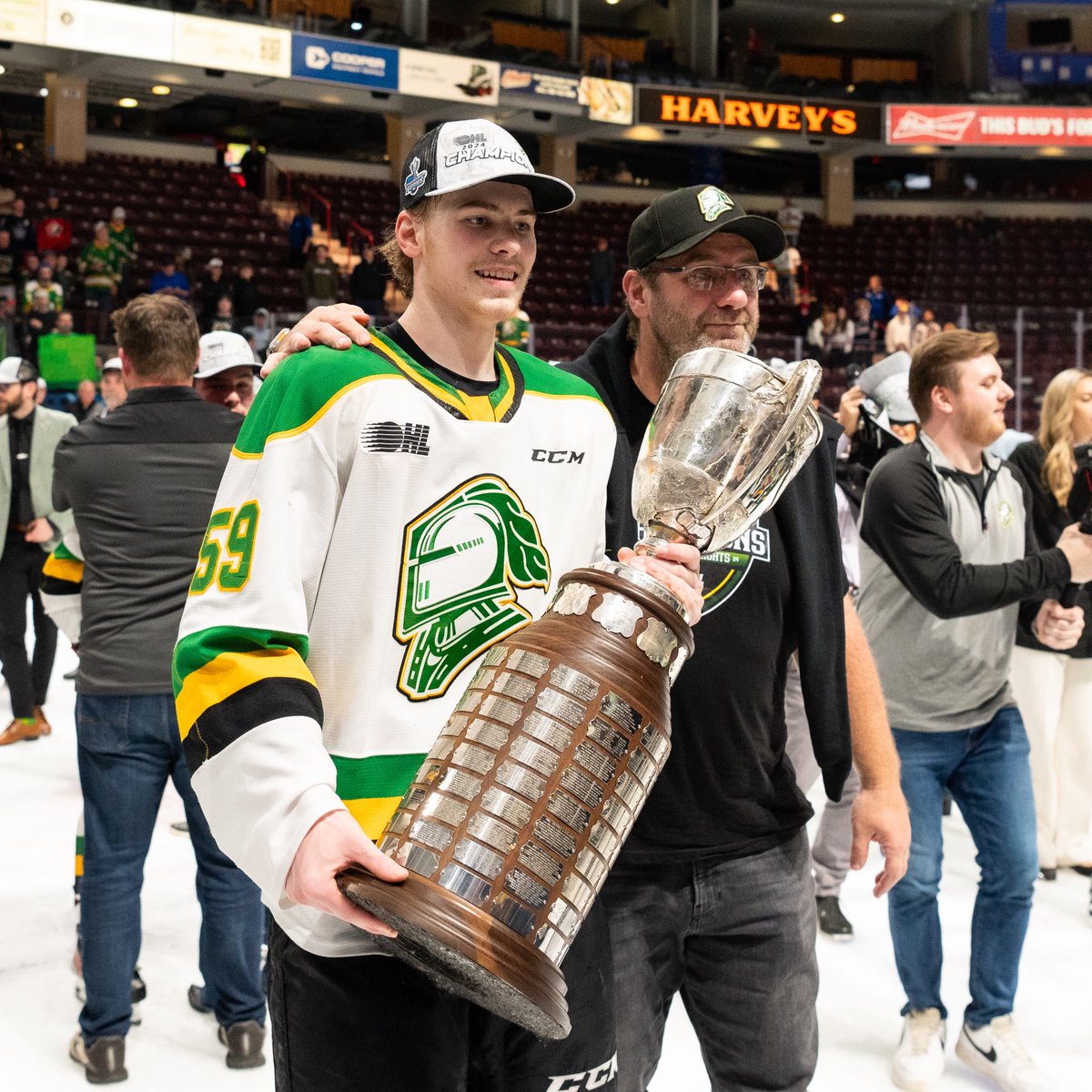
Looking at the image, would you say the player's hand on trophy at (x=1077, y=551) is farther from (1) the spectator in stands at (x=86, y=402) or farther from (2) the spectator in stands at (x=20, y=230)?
(2) the spectator in stands at (x=20, y=230)

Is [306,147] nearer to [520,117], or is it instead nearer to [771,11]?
[520,117]

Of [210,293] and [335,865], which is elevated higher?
[210,293]

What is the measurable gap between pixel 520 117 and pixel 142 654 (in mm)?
20427

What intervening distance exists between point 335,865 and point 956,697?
222 centimetres

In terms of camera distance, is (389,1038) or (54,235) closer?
(389,1038)

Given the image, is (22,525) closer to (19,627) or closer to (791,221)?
(19,627)

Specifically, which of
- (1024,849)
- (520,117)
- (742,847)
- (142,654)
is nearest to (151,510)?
(142,654)

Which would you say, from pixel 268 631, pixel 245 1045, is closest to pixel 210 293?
pixel 245 1045

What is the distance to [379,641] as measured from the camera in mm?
1508

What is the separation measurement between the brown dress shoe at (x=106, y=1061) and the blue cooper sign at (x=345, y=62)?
705 inches

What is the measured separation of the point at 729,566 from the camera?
206 cm

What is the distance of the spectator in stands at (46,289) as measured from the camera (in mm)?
13133

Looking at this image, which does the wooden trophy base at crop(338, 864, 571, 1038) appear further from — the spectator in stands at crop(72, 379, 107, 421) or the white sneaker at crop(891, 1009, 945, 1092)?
the spectator in stands at crop(72, 379, 107, 421)

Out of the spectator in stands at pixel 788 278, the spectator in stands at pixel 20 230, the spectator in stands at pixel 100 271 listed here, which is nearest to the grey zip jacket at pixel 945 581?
the spectator in stands at pixel 100 271
